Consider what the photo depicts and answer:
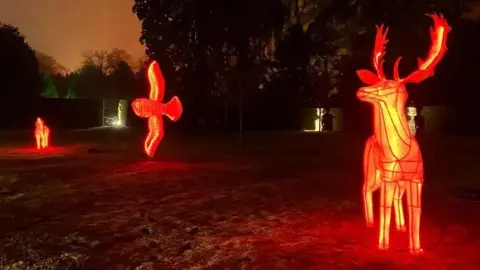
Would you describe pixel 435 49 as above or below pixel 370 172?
above

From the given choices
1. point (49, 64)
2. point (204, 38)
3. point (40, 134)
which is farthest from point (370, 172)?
point (49, 64)

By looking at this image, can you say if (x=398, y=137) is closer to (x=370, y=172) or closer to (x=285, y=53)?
(x=370, y=172)

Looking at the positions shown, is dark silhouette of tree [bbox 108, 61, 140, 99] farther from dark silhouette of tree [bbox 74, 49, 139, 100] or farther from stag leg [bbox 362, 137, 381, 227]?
stag leg [bbox 362, 137, 381, 227]

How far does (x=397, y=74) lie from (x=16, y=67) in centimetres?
3877

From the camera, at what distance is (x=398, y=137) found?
5.62 meters

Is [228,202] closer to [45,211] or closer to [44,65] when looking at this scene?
[45,211]

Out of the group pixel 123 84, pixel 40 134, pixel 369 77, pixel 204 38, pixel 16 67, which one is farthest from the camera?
pixel 123 84

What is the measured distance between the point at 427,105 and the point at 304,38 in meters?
8.71

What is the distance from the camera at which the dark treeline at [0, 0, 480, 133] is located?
2750 cm

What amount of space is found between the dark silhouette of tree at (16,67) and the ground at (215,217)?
1004 inches

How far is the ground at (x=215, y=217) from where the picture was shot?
5.87 m

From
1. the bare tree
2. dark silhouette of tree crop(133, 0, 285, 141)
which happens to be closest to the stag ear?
dark silhouette of tree crop(133, 0, 285, 141)

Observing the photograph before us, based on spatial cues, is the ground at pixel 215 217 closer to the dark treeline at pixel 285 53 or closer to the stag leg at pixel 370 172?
the stag leg at pixel 370 172

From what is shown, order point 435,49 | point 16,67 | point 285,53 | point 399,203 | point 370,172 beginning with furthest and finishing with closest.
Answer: point 16,67
point 285,53
point 370,172
point 399,203
point 435,49
